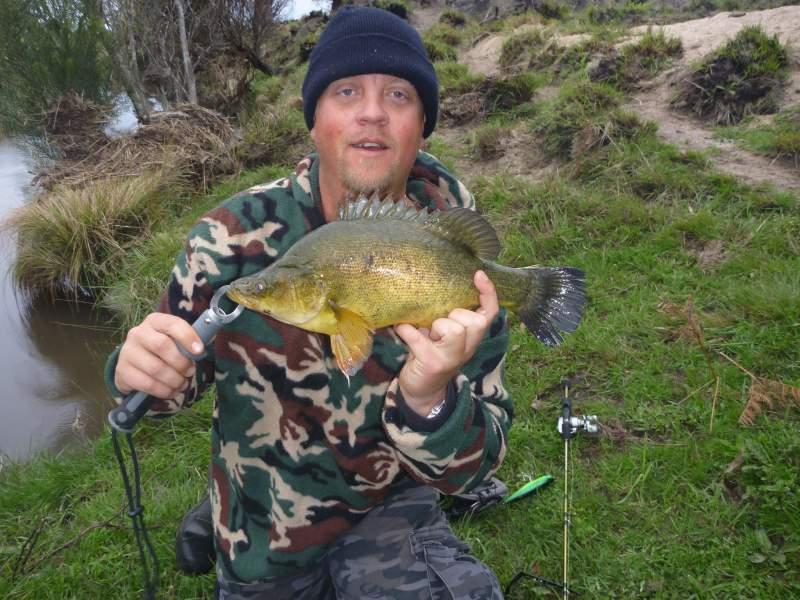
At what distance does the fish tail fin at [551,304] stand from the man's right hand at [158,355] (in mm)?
1128

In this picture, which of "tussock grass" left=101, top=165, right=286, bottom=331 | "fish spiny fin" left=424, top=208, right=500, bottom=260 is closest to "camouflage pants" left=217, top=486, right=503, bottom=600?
"fish spiny fin" left=424, top=208, right=500, bottom=260

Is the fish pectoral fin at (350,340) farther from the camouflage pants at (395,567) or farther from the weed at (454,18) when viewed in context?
the weed at (454,18)

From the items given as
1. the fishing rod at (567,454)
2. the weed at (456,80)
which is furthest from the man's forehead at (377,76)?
the weed at (456,80)

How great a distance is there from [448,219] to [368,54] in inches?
35.6

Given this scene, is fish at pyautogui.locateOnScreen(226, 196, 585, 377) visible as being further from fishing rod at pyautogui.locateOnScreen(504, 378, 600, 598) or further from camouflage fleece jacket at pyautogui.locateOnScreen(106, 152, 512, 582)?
fishing rod at pyautogui.locateOnScreen(504, 378, 600, 598)

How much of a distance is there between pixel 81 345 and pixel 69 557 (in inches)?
132

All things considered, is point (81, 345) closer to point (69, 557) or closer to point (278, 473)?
point (69, 557)

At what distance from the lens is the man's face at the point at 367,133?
7.37 feet

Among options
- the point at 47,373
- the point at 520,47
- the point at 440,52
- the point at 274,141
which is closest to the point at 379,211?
the point at 47,373

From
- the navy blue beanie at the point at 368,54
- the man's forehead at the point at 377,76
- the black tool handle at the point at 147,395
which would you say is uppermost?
the navy blue beanie at the point at 368,54

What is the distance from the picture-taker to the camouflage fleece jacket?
7.28 ft

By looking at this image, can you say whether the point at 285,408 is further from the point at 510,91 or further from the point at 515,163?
the point at 510,91

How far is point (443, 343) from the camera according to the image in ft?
5.58

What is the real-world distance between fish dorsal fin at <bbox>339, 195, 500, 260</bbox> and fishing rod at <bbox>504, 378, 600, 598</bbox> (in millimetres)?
1491
